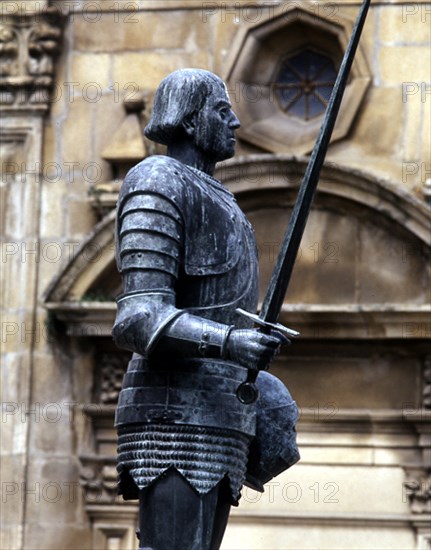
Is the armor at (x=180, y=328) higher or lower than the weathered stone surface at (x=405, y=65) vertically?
lower

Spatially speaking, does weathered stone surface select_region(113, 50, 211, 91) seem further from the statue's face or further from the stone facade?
the statue's face

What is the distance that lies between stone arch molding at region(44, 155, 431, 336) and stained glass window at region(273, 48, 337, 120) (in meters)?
0.75

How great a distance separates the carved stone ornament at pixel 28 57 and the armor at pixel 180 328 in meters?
7.75

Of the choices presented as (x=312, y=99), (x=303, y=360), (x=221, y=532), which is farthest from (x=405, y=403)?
(x=221, y=532)

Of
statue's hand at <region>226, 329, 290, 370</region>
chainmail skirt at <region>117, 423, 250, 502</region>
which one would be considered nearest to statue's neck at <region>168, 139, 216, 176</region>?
statue's hand at <region>226, 329, 290, 370</region>

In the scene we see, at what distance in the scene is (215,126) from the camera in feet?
24.4

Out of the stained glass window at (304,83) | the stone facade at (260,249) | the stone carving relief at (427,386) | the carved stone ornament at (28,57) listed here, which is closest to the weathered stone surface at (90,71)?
the stone facade at (260,249)

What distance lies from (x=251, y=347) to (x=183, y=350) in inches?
8.5

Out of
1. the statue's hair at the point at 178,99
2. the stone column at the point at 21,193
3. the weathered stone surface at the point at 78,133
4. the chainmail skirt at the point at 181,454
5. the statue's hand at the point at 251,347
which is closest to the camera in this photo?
the statue's hand at the point at 251,347

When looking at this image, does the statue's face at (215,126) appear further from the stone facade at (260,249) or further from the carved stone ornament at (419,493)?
the carved stone ornament at (419,493)

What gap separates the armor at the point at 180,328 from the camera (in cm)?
703

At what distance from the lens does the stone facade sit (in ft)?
46.9

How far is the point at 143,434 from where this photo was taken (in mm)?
7102


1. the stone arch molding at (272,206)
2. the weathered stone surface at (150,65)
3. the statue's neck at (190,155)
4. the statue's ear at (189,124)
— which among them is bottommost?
the statue's neck at (190,155)
